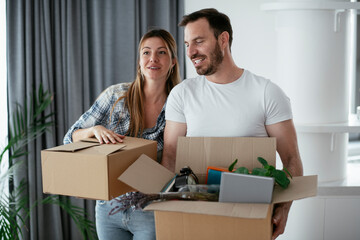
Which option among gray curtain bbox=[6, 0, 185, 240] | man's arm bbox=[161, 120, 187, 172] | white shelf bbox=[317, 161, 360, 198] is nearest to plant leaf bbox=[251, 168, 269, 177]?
man's arm bbox=[161, 120, 187, 172]

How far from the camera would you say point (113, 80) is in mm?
2889

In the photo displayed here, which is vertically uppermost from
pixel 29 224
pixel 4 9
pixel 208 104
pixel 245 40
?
pixel 4 9

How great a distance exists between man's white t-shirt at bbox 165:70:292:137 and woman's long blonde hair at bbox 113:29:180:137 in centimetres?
18

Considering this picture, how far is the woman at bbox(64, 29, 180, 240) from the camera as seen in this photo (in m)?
1.70

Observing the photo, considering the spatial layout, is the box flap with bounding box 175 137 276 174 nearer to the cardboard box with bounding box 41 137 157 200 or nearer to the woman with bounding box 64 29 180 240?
the cardboard box with bounding box 41 137 157 200

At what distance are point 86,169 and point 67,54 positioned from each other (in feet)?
5.41

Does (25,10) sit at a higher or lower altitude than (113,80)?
higher

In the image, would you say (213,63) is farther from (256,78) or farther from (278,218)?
(278,218)

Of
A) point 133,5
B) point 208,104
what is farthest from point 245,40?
point 208,104

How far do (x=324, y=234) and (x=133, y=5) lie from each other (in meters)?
1.98

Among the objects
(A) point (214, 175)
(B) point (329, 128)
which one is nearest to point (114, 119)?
(A) point (214, 175)

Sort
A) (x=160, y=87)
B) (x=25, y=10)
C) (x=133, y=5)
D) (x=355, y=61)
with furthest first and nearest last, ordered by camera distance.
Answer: (x=355, y=61), (x=133, y=5), (x=25, y=10), (x=160, y=87)

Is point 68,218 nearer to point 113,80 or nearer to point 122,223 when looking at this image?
point 113,80

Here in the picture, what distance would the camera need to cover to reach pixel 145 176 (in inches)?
49.0
